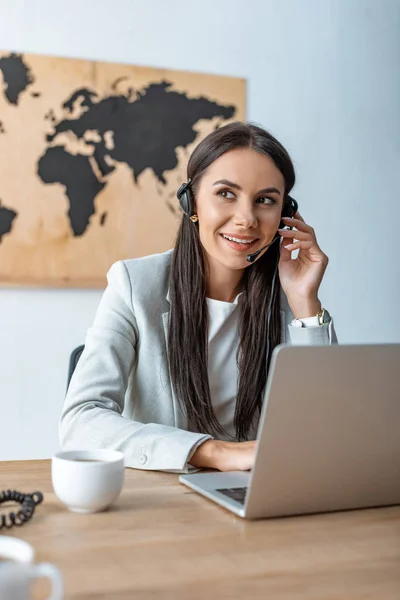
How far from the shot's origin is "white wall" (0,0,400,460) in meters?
2.99

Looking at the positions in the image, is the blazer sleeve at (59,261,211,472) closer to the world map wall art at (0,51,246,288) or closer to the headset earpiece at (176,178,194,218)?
the headset earpiece at (176,178,194,218)

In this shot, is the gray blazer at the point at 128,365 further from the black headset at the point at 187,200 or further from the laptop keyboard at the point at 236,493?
the laptop keyboard at the point at 236,493

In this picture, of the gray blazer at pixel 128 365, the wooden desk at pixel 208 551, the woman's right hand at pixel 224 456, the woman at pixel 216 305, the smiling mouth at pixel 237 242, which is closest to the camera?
the wooden desk at pixel 208 551

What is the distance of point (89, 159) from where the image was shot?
306 cm

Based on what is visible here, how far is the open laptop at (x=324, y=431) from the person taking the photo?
88cm

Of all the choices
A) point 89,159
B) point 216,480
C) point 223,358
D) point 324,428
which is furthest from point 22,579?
point 89,159

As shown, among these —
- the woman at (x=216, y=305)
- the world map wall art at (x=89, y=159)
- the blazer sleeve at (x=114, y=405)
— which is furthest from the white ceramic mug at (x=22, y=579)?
the world map wall art at (x=89, y=159)

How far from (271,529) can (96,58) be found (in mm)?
2584

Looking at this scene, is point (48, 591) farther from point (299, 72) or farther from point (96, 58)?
point (299, 72)

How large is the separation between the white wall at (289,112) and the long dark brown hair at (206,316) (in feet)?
4.17

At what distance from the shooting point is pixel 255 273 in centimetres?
198

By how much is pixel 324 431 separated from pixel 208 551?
0.70 feet

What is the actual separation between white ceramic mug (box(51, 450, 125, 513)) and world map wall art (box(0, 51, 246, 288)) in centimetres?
206

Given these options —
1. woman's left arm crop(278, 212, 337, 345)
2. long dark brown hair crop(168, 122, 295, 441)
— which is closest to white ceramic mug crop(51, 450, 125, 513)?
long dark brown hair crop(168, 122, 295, 441)
